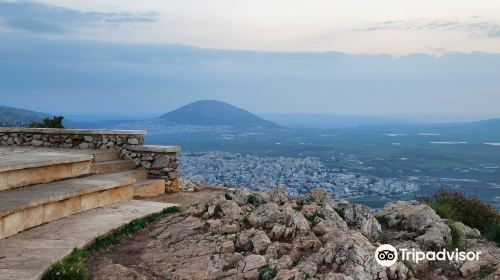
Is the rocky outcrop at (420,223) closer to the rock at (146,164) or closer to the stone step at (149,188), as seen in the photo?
the stone step at (149,188)

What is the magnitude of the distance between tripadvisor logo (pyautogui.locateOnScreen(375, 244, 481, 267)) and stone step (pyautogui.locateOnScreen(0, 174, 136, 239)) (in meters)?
4.71

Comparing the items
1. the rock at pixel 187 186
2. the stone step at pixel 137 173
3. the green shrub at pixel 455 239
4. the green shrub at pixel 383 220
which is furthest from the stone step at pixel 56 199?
the green shrub at pixel 455 239

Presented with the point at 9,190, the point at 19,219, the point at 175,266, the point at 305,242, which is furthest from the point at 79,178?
the point at 305,242

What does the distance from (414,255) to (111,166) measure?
7.20 meters

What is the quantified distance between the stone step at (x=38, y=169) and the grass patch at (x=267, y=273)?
471cm

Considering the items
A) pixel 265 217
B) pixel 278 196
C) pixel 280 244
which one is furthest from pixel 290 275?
pixel 278 196

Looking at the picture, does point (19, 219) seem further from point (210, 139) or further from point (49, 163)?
point (210, 139)

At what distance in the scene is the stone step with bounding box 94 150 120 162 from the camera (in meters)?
11.5

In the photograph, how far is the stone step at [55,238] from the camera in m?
5.58

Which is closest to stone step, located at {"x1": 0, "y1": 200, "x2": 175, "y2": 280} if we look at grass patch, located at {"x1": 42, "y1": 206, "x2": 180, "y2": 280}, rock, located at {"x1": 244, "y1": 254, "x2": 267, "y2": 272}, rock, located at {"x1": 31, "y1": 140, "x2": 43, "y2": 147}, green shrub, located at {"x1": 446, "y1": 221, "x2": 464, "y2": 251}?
grass patch, located at {"x1": 42, "y1": 206, "x2": 180, "y2": 280}

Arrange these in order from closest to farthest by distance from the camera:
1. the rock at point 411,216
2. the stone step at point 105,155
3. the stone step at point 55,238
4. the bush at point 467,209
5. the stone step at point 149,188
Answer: the stone step at point 55,238
the rock at point 411,216
the stone step at point 149,188
the bush at point 467,209
the stone step at point 105,155

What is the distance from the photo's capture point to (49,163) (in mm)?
9023

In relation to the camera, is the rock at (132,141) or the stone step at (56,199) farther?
the rock at (132,141)

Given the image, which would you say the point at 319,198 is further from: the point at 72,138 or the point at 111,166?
the point at 72,138
